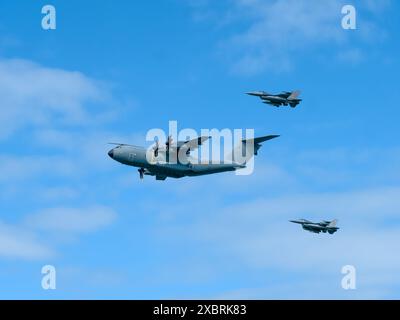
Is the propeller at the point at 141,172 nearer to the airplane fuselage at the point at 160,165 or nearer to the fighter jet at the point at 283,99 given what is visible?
the airplane fuselage at the point at 160,165

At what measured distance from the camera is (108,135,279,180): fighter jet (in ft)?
278

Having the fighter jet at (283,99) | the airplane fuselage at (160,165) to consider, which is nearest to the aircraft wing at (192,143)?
the airplane fuselage at (160,165)

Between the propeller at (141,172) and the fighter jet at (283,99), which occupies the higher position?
the fighter jet at (283,99)

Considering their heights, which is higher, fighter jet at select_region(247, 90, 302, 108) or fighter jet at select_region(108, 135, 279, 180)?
fighter jet at select_region(247, 90, 302, 108)

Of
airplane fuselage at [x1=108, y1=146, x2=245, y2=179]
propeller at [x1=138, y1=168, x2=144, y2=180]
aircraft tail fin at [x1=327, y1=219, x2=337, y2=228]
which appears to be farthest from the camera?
aircraft tail fin at [x1=327, y1=219, x2=337, y2=228]

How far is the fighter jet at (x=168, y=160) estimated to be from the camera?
84812 millimetres

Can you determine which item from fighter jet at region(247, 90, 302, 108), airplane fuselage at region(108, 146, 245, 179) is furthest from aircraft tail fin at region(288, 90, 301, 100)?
airplane fuselage at region(108, 146, 245, 179)

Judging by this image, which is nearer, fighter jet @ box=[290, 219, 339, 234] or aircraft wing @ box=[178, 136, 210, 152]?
aircraft wing @ box=[178, 136, 210, 152]

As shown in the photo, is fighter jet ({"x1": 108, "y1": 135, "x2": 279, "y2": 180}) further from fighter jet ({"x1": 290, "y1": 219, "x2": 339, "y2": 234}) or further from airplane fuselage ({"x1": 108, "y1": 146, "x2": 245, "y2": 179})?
Answer: fighter jet ({"x1": 290, "y1": 219, "x2": 339, "y2": 234})
